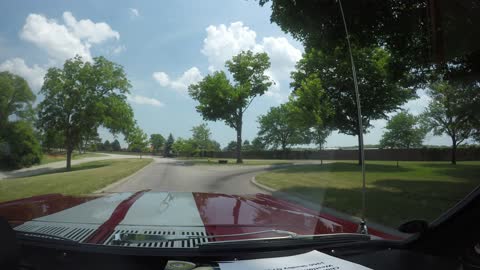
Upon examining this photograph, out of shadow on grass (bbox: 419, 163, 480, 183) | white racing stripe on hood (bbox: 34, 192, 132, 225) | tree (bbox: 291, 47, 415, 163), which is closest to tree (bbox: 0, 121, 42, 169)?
white racing stripe on hood (bbox: 34, 192, 132, 225)

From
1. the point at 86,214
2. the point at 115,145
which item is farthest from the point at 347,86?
the point at 86,214

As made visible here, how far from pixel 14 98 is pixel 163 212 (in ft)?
9.19

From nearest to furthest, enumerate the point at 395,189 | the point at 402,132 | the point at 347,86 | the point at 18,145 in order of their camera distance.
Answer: the point at 18,145 → the point at 347,86 → the point at 402,132 → the point at 395,189

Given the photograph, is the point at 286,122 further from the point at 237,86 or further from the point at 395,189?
the point at 395,189

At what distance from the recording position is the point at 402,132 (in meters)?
6.61

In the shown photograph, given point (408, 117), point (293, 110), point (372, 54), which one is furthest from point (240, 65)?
point (372, 54)

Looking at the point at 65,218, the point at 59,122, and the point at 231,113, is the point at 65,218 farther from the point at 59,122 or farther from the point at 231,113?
the point at 231,113

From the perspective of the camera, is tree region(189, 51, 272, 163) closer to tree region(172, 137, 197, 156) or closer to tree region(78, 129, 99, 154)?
tree region(78, 129, 99, 154)

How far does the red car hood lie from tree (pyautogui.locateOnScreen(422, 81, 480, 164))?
330 cm

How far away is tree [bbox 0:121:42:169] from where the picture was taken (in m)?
3.80

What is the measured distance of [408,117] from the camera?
21.2 feet

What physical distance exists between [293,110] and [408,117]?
7.60ft

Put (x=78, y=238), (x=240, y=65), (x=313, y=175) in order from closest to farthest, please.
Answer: (x=78, y=238) → (x=240, y=65) → (x=313, y=175)

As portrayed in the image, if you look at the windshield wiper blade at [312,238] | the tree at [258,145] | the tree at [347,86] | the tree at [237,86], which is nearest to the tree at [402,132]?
the tree at [347,86]
